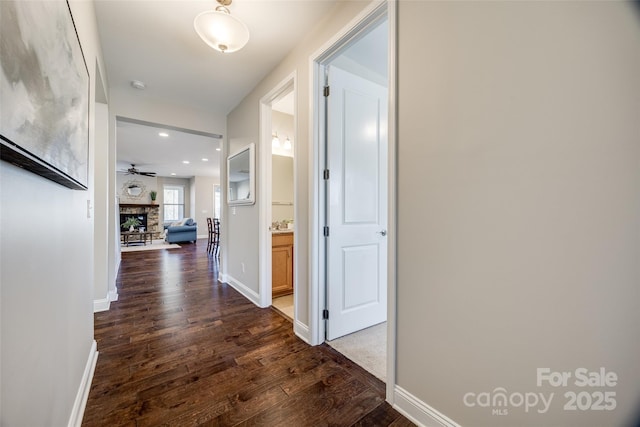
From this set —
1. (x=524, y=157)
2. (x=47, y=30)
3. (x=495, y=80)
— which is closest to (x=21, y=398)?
(x=47, y=30)

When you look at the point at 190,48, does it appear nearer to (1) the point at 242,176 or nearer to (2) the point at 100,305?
(1) the point at 242,176

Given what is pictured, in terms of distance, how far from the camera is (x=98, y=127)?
271cm

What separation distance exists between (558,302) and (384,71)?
88.8 inches

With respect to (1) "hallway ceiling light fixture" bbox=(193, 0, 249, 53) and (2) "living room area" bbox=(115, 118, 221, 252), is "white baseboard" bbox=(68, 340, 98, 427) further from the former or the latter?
(2) "living room area" bbox=(115, 118, 221, 252)

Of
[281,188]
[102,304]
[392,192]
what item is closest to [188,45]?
[281,188]

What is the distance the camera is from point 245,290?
317cm

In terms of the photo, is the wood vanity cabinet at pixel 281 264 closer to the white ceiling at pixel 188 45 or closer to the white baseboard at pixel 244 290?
the white baseboard at pixel 244 290

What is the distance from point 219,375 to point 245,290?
1.54 metres

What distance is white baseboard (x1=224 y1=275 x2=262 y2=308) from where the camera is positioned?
9.55 ft

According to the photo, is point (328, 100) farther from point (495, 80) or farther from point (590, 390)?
point (590, 390)

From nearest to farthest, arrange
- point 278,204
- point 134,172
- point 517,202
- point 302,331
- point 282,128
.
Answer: point 517,202 < point 302,331 < point 278,204 < point 282,128 < point 134,172

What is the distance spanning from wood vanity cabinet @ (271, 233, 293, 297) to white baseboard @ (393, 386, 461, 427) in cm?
201

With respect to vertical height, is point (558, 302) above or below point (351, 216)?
below

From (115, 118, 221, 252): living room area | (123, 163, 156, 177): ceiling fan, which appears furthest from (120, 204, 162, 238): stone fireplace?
(123, 163, 156, 177): ceiling fan
